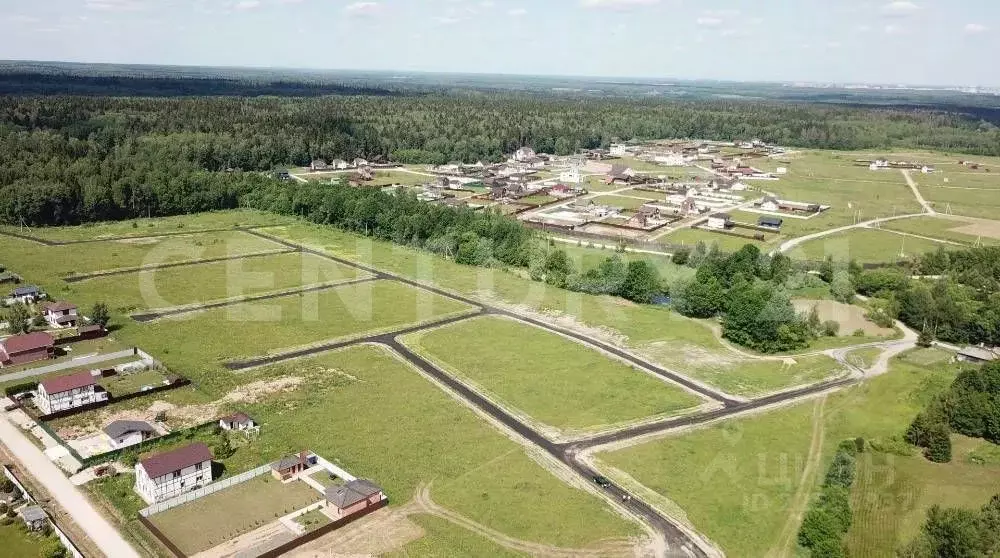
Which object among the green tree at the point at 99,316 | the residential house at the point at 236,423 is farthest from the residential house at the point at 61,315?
the residential house at the point at 236,423

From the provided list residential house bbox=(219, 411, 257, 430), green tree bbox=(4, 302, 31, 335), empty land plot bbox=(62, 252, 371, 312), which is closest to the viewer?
residential house bbox=(219, 411, 257, 430)

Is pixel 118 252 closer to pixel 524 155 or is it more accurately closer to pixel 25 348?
pixel 25 348

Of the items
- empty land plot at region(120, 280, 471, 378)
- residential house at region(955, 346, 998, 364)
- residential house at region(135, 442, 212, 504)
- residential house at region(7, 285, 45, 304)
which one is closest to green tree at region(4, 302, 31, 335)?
residential house at region(7, 285, 45, 304)

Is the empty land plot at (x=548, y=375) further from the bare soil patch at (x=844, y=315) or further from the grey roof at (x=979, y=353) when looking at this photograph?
the grey roof at (x=979, y=353)

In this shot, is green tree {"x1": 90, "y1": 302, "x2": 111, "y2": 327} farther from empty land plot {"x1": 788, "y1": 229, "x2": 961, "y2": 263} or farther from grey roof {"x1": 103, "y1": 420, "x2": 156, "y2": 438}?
empty land plot {"x1": 788, "y1": 229, "x2": 961, "y2": 263}

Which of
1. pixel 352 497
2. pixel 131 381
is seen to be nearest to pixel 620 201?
pixel 131 381
